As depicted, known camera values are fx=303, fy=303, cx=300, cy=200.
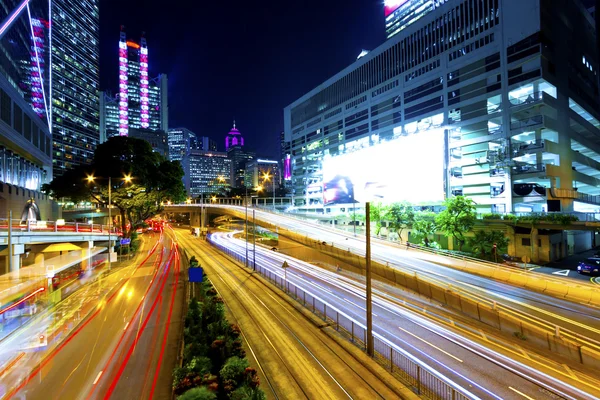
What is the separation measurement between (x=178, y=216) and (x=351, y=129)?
127 meters

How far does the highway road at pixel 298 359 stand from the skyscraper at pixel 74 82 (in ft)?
526

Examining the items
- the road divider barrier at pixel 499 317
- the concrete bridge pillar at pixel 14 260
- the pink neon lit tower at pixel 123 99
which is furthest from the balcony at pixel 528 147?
the pink neon lit tower at pixel 123 99

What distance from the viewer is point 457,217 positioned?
38.5 metres

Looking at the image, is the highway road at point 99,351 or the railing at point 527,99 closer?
the highway road at point 99,351

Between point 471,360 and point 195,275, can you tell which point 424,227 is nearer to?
point 471,360

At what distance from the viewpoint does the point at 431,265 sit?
29.2 metres

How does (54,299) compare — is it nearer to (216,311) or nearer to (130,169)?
(216,311)

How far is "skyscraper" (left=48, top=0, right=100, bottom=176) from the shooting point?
465 ft

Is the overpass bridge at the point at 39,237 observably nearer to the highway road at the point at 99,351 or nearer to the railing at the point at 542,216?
the highway road at the point at 99,351

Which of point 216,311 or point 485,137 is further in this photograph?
point 485,137

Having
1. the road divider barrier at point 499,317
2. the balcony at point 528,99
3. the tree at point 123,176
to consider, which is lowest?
the road divider barrier at point 499,317

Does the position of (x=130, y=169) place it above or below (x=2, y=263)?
above

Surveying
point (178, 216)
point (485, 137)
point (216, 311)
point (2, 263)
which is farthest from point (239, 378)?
point (178, 216)

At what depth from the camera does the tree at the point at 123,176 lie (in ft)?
145
